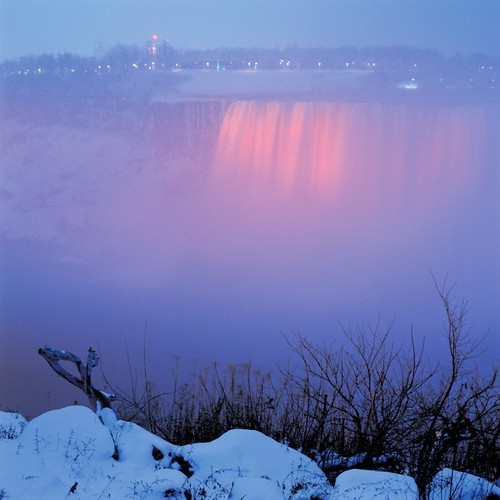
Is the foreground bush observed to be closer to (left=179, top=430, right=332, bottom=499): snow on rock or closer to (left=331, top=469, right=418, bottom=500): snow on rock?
(left=331, top=469, right=418, bottom=500): snow on rock

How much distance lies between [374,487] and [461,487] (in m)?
0.68

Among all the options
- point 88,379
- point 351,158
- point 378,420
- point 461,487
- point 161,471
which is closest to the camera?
point 461,487

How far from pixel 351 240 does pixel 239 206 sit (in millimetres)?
10731

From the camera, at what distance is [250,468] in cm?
493

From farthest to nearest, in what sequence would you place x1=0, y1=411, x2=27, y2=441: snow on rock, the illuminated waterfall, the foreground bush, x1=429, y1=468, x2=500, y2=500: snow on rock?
the illuminated waterfall, the foreground bush, x1=0, y1=411, x2=27, y2=441: snow on rock, x1=429, y1=468, x2=500, y2=500: snow on rock

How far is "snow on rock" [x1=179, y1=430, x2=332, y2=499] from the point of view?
452 centimetres

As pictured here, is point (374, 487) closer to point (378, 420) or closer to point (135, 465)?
point (135, 465)

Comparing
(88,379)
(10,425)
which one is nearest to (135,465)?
(10,425)

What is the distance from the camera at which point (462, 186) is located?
5656 centimetres

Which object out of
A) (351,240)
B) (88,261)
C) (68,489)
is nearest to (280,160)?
(351,240)

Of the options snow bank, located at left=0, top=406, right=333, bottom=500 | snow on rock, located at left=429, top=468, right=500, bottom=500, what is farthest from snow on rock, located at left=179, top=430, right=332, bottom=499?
snow on rock, located at left=429, top=468, right=500, bottom=500

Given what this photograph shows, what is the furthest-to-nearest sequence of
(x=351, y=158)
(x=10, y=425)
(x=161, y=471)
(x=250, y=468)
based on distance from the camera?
(x=351, y=158) < (x=10, y=425) < (x=250, y=468) < (x=161, y=471)

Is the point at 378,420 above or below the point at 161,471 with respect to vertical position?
below

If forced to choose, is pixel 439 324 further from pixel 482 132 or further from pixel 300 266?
pixel 482 132
